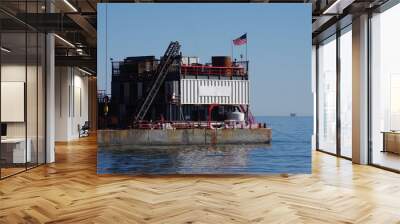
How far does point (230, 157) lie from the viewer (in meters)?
6.91

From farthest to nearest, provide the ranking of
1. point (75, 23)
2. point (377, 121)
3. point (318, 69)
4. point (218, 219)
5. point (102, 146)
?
1. point (318, 69)
2. point (75, 23)
3. point (377, 121)
4. point (102, 146)
5. point (218, 219)

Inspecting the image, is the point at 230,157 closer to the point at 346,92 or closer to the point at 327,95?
the point at 346,92

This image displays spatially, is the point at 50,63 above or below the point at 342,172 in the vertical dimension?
above

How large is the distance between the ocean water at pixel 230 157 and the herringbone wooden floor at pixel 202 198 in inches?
6.0

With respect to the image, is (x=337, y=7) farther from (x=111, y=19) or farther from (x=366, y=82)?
(x=111, y=19)

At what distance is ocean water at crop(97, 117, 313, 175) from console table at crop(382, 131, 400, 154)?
1.79 metres

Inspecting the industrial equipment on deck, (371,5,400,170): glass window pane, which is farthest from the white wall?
(371,5,400,170): glass window pane

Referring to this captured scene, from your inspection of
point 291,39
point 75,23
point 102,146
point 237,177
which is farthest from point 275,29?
point 75,23

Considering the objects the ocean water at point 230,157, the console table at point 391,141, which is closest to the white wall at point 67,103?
the ocean water at point 230,157

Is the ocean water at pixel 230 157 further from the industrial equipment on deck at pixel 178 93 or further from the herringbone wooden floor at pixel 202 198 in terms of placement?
the industrial equipment on deck at pixel 178 93

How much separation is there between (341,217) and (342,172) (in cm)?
339

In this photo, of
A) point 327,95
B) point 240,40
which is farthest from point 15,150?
point 327,95

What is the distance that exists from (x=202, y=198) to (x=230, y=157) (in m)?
1.68

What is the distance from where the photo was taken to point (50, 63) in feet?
28.8
